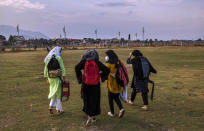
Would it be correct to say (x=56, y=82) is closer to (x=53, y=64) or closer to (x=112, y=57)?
(x=53, y=64)

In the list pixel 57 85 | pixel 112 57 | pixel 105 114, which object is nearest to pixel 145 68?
pixel 112 57

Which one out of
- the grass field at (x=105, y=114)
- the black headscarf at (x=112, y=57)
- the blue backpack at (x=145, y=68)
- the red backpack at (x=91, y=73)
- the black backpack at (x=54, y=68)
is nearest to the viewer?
the red backpack at (x=91, y=73)

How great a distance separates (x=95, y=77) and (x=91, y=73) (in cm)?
14

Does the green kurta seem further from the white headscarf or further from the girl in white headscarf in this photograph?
the white headscarf

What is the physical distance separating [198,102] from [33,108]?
17.8 feet

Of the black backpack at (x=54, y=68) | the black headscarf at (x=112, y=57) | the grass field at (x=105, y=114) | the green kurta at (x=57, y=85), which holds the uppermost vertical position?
the black headscarf at (x=112, y=57)

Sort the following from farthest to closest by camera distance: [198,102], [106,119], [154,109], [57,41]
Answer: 1. [198,102]
2. [154,109]
3. [57,41]
4. [106,119]

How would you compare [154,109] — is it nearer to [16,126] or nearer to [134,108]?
[134,108]

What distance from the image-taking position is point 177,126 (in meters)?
5.05

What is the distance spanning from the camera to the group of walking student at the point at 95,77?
16.0 ft

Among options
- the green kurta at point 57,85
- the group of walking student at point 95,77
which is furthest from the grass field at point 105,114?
the green kurta at point 57,85

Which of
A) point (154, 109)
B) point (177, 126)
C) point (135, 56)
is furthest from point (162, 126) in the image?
point (135, 56)

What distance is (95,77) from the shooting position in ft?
16.0

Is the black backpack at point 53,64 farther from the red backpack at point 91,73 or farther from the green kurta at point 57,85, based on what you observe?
the red backpack at point 91,73
